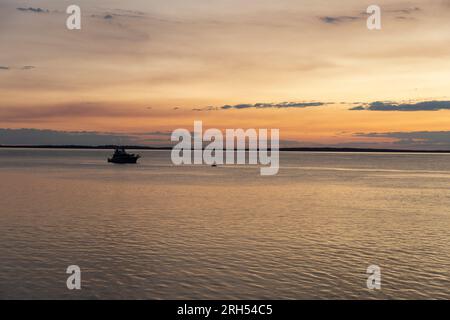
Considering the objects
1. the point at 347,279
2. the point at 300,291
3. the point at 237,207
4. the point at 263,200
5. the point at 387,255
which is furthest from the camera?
the point at 263,200

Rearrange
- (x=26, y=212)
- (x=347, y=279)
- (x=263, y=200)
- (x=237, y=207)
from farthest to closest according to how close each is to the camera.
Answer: (x=263, y=200) → (x=237, y=207) → (x=26, y=212) → (x=347, y=279)

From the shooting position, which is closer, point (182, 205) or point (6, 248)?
point (6, 248)

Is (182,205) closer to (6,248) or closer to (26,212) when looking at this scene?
(26,212)

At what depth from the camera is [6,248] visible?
30.5 meters

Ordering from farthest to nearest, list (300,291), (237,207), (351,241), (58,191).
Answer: (58,191), (237,207), (351,241), (300,291)

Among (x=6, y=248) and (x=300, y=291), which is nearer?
(x=300, y=291)

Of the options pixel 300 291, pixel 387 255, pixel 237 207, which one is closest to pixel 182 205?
pixel 237 207

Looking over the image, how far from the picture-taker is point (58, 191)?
234 feet

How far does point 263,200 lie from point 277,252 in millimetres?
32497
